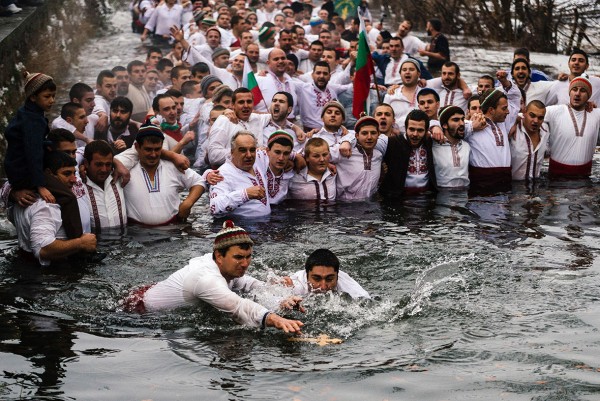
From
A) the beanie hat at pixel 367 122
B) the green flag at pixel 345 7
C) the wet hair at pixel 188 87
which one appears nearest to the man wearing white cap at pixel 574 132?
the beanie hat at pixel 367 122

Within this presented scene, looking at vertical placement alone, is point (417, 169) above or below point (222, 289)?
above

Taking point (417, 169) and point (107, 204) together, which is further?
point (417, 169)

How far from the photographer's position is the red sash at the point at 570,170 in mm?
14297

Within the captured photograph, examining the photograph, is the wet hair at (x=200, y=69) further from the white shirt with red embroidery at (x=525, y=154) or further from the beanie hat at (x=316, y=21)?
the beanie hat at (x=316, y=21)

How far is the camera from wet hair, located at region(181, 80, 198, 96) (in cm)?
1578

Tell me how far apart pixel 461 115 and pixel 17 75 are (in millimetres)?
7036

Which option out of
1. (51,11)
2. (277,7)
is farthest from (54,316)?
(277,7)

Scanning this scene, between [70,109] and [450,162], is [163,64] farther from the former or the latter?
[450,162]

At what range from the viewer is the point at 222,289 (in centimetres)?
805

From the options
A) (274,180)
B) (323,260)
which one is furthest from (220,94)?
(323,260)

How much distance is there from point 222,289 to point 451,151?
600 centimetres

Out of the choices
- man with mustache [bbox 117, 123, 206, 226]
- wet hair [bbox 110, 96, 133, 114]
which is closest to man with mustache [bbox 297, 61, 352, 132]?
wet hair [bbox 110, 96, 133, 114]

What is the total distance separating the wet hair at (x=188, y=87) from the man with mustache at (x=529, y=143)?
16.2 ft

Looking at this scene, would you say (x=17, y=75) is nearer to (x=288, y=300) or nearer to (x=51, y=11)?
(x=51, y=11)
